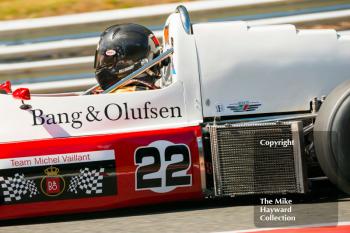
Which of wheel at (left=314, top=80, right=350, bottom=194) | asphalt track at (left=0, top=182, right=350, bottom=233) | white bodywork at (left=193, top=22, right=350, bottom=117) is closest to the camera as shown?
asphalt track at (left=0, top=182, right=350, bottom=233)

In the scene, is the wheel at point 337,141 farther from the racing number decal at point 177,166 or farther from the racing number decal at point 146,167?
the racing number decal at point 146,167

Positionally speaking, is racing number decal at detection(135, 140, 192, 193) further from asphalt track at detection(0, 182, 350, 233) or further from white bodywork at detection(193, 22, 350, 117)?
white bodywork at detection(193, 22, 350, 117)

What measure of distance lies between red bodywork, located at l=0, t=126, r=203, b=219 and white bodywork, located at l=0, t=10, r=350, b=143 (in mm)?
96

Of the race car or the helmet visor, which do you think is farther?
the helmet visor

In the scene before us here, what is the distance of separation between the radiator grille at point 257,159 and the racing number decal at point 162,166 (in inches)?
8.2

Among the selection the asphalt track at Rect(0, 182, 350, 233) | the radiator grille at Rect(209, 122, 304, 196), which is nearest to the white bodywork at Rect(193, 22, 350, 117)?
the radiator grille at Rect(209, 122, 304, 196)

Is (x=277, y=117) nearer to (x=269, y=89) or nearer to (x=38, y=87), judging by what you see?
(x=269, y=89)

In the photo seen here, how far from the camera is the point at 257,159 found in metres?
5.26

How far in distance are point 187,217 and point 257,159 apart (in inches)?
24.1

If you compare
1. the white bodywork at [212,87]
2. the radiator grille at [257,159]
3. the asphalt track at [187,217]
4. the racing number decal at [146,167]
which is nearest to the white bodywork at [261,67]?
the white bodywork at [212,87]

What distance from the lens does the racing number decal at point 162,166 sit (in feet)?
17.2

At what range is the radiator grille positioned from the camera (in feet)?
17.3

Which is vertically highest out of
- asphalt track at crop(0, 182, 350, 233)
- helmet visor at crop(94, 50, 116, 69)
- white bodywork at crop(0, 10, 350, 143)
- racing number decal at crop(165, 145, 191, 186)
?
helmet visor at crop(94, 50, 116, 69)

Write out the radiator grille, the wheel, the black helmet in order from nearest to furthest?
the wheel, the radiator grille, the black helmet
